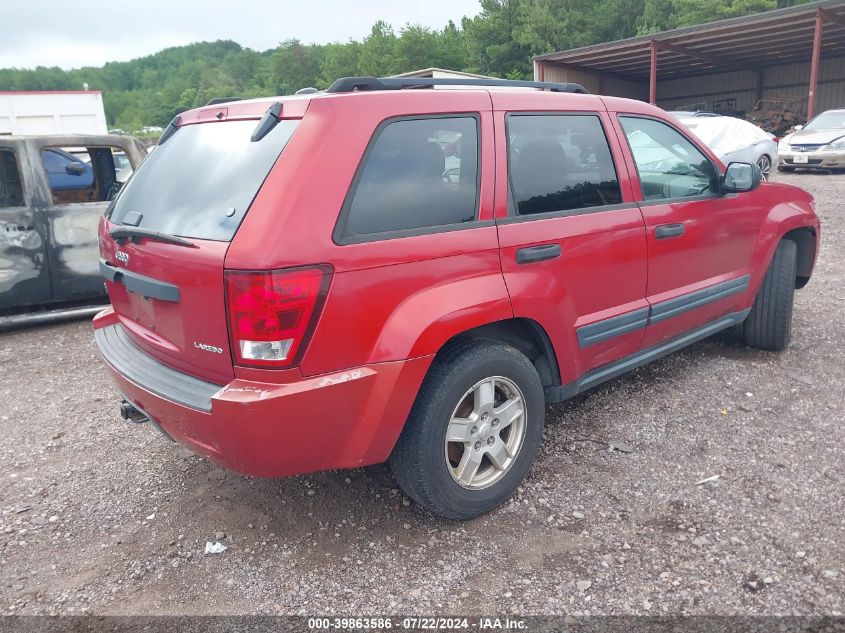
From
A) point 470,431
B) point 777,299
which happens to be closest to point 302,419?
point 470,431

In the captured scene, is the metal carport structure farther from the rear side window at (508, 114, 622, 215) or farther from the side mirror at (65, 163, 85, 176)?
the side mirror at (65, 163, 85, 176)

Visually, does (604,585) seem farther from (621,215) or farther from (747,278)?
(747,278)

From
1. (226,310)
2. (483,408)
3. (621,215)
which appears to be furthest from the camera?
(621,215)

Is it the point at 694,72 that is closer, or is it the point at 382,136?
the point at 382,136

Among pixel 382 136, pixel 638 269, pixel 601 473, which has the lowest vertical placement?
pixel 601 473

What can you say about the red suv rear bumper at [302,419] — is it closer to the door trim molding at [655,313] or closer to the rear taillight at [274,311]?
the rear taillight at [274,311]

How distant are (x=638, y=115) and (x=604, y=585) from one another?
95.5 inches

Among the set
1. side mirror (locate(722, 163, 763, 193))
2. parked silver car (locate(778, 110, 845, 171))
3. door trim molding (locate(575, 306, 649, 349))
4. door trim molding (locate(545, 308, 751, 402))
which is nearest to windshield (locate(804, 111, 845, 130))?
parked silver car (locate(778, 110, 845, 171))

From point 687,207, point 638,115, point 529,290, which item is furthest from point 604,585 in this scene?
point 638,115

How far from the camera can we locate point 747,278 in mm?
4164

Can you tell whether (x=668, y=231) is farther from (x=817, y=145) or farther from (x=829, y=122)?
(x=829, y=122)

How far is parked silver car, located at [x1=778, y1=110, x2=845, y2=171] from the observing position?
1312 centimetres

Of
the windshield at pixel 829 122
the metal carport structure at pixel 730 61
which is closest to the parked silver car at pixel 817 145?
the windshield at pixel 829 122

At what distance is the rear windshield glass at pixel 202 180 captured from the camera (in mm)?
2342
